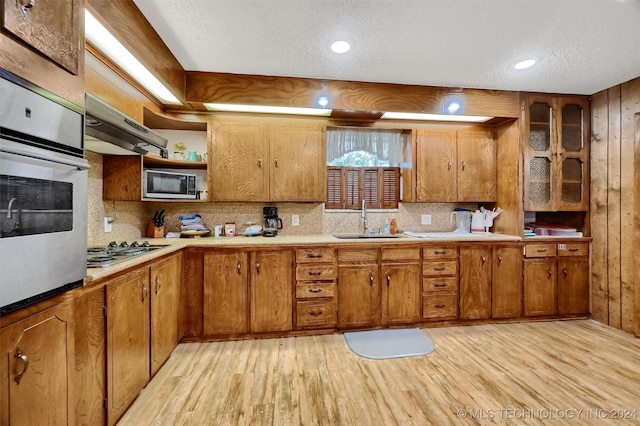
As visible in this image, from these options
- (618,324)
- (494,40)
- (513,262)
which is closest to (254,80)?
(494,40)

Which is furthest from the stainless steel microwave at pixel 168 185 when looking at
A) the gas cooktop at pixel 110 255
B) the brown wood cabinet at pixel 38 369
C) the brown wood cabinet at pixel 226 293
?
the brown wood cabinet at pixel 38 369

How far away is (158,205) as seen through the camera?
9.87 feet

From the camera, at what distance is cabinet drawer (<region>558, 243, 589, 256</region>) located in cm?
298

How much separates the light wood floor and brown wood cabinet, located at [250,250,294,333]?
17 centimetres

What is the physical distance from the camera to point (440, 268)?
279cm

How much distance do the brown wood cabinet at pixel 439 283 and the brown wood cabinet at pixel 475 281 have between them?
0.26 feet

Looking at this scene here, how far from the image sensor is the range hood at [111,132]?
1.40 metres

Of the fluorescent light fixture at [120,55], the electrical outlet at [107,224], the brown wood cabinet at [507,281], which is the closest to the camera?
the fluorescent light fixture at [120,55]

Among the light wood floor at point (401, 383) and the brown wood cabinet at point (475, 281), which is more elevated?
the brown wood cabinet at point (475, 281)

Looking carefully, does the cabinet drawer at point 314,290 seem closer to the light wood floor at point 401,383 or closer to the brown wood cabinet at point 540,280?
the light wood floor at point 401,383

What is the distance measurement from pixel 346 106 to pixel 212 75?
1317mm

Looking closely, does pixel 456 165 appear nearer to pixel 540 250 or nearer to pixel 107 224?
pixel 540 250

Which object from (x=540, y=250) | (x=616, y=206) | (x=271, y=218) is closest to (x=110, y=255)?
(x=271, y=218)

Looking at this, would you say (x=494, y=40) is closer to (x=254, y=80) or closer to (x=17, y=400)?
(x=254, y=80)
